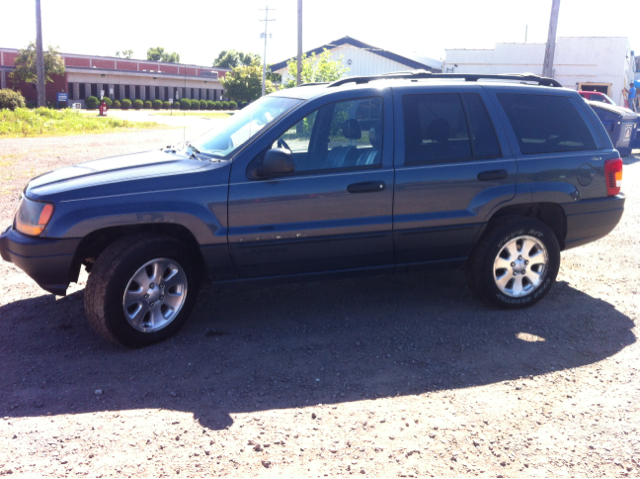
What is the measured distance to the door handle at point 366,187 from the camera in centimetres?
482

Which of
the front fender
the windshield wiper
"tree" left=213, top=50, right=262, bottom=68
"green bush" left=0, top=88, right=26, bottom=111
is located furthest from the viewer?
"tree" left=213, top=50, right=262, bottom=68

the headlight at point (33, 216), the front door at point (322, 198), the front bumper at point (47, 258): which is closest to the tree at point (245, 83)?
the front door at point (322, 198)

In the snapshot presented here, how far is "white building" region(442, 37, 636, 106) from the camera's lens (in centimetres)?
3788

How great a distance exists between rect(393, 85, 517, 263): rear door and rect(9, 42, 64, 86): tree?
63.7 metres

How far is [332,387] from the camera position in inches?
160

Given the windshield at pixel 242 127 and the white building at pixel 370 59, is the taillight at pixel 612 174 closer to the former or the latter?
the windshield at pixel 242 127

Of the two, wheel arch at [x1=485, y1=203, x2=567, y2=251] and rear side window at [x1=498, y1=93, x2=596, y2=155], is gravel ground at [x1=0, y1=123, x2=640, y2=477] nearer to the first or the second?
wheel arch at [x1=485, y1=203, x2=567, y2=251]

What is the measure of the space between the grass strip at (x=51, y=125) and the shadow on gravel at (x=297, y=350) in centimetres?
2140

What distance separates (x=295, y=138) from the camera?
4.86 metres

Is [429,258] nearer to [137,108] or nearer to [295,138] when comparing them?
[295,138]

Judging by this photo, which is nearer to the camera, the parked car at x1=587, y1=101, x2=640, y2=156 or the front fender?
the front fender

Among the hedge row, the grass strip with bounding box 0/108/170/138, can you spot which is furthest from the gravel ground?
the hedge row

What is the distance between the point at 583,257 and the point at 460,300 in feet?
8.30

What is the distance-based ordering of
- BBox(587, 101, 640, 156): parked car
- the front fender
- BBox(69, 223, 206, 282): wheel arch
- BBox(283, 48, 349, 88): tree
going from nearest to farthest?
the front fender → BBox(69, 223, 206, 282): wheel arch → BBox(587, 101, 640, 156): parked car → BBox(283, 48, 349, 88): tree
